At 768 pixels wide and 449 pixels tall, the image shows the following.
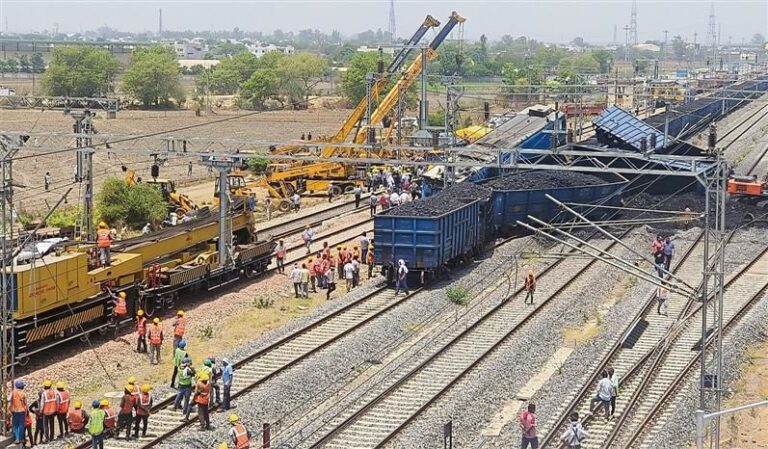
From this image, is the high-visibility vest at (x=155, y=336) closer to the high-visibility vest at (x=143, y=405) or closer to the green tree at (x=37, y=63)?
the high-visibility vest at (x=143, y=405)

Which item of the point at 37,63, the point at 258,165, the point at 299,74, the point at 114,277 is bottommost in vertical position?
the point at 114,277

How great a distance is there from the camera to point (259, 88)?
11206 centimetres

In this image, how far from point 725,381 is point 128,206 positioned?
24.3 meters

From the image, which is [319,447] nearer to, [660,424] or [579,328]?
[660,424]

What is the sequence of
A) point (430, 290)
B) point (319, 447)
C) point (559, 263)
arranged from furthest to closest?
point (559, 263)
point (430, 290)
point (319, 447)

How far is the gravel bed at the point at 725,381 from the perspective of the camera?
19.6 metres

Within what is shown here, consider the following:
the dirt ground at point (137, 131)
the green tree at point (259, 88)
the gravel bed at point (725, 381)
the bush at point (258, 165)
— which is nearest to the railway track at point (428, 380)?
the gravel bed at point (725, 381)

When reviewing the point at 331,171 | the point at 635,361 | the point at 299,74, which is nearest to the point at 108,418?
the point at 635,361

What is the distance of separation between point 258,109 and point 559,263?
7960 centimetres

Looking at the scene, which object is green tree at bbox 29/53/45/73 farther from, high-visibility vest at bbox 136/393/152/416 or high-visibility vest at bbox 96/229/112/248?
high-visibility vest at bbox 136/393/152/416

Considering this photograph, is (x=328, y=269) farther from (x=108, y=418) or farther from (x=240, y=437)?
(x=240, y=437)

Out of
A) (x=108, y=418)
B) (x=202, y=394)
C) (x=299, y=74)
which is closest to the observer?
(x=108, y=418)

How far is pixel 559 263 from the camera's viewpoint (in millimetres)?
34938

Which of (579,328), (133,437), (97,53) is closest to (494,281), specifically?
(579,328)
